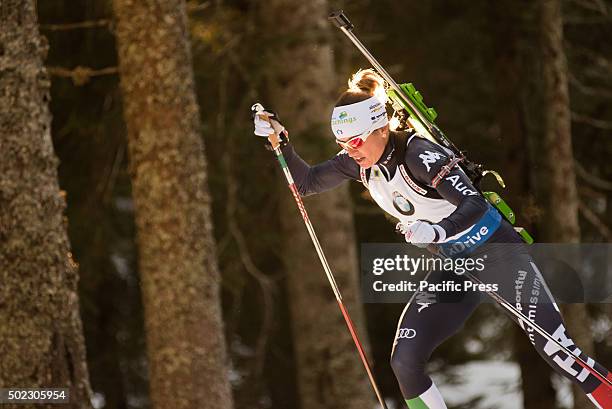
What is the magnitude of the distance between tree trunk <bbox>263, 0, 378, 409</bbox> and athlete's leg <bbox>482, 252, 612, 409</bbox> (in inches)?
137

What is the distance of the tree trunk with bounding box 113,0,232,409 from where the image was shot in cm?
755

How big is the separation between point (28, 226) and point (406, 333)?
2.19m

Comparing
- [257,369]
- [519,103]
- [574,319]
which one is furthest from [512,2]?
[257,369]

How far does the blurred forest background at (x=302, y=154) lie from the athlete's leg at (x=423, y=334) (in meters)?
1.84

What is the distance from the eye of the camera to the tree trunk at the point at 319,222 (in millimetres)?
9641

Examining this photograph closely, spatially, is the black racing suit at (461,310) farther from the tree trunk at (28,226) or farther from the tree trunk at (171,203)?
the tree trunk at (28,226)

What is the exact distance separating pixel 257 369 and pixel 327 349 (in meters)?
2.70

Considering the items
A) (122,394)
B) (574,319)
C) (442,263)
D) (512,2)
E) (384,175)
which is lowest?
(122,394)

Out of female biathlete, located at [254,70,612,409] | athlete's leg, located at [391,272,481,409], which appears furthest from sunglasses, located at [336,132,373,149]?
athlete's leg, located at [391,272,481,409]

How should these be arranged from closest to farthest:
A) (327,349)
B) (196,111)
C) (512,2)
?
(196,111)
(327,349)
(512,2)

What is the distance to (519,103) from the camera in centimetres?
1135

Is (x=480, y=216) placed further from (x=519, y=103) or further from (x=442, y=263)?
(x=519, y=103)

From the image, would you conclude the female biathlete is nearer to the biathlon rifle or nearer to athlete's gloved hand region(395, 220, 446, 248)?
the biathlon rifle

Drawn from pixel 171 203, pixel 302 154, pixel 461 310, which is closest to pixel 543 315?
pixel 461 310
